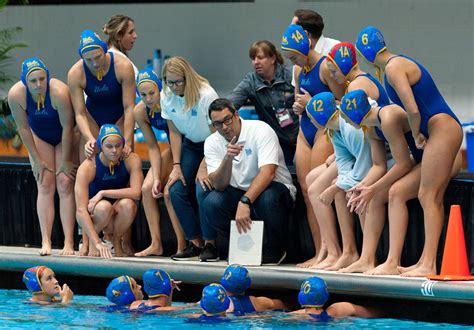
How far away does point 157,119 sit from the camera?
32.6ft

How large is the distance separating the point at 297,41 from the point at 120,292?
229 centimetres

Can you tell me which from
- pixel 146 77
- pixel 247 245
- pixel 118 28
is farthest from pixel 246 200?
pixel 118 28

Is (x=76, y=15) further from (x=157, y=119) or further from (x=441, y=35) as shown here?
(x=157, y=119)

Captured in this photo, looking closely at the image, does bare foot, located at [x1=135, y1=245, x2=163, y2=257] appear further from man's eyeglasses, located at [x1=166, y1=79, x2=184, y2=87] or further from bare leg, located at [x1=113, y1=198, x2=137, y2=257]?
man's eyeglasses, located at [x1=166, y1=79, x2=184, y2=87]

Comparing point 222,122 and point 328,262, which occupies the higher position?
point 222,122

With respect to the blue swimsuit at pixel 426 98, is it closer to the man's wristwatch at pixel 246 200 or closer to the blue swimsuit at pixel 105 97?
the man's wristwatch at pixel 246 200

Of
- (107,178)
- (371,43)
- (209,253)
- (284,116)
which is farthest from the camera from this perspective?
(107,178)

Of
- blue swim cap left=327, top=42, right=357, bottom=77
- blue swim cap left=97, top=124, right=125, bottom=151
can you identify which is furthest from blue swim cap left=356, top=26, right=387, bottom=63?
blue swim cap left=97, top=124, right=125, bottom=151

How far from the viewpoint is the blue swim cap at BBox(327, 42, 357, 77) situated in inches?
344

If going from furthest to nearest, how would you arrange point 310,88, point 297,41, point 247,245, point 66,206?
1. point 66,206
2. point 247,245
3. point 310,88
4. point 297,41

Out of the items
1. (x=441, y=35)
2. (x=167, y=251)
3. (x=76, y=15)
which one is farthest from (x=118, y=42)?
(x=76, y=15)

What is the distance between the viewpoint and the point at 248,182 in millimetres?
9414

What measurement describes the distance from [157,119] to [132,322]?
2003mm

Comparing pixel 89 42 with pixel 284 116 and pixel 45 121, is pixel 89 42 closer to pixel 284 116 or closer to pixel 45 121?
pixel 45 121
